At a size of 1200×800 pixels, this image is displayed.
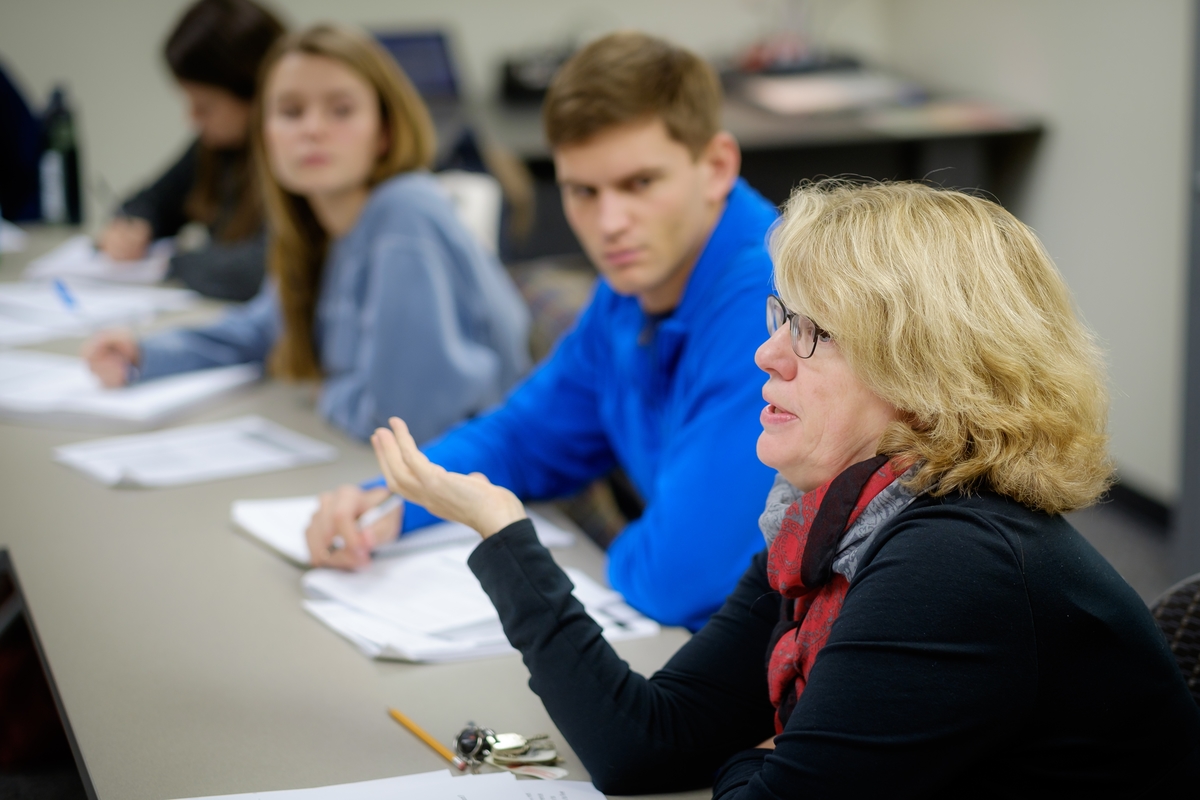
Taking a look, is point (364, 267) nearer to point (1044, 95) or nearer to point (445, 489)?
point (445, 489)

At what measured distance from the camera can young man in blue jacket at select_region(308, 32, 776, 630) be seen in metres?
1.18

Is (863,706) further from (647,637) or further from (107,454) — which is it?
(107,454)

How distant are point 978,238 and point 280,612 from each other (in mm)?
817

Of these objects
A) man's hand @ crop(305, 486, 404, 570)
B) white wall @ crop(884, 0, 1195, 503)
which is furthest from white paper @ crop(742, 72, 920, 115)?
man's hand @ crop(305, 486, 404, 570)

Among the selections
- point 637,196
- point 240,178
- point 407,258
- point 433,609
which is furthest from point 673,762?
point 240,178

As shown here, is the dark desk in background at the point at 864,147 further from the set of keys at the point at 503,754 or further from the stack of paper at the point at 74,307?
the set of keys at the point at 503,754

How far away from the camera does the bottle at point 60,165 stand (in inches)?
129

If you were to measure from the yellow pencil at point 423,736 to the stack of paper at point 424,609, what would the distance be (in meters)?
0.10

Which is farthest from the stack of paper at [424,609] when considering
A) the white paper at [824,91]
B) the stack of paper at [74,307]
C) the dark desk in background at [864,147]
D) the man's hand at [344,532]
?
the white paper at [824,91]

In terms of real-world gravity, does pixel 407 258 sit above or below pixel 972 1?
below

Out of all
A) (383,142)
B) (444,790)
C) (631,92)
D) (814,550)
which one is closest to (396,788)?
(444,790)

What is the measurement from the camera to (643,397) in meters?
1.43

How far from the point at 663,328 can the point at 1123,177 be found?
7.16 ft

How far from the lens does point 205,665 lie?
1088 mm
